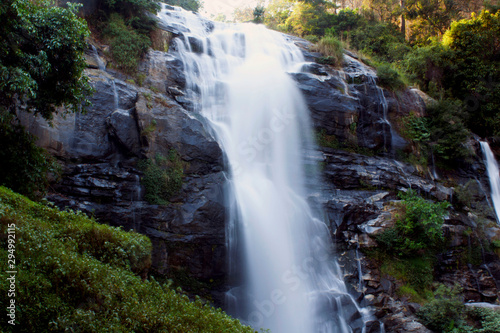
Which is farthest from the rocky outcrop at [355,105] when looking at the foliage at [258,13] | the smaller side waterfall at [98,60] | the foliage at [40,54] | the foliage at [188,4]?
the foliage at [188,4]

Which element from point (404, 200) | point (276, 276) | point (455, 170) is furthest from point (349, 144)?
point (276, 276)

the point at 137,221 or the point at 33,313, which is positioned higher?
the point at 137,221

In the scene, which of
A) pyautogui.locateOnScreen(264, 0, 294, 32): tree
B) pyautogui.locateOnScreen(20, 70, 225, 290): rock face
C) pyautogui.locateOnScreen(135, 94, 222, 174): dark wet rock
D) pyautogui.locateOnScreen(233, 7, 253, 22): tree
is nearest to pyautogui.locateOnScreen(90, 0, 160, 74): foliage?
pyautogui.locateOnScreen(20, 70, 225, 290): rock face

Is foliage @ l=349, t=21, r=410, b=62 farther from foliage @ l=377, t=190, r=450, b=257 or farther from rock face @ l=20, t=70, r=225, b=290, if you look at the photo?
rock face @ l=20, t=70, r=225, b=290

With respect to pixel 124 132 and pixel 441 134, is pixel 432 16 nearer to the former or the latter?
pixel 441 134

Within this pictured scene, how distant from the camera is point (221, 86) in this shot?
47.8ft

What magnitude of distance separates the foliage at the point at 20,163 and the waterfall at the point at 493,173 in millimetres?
17411

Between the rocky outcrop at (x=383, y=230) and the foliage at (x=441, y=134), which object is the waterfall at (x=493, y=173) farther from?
the foliage at (x=441, y=134)

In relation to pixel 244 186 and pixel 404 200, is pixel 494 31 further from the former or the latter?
pixel 244 186

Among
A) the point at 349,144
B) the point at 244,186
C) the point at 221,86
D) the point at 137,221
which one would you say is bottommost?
the point at 137,221

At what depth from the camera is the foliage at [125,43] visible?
1321cm

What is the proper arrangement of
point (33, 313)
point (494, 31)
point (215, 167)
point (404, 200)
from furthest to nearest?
point (494, 31)
point (404, 200)
point (215, 167)
point (33, 313)

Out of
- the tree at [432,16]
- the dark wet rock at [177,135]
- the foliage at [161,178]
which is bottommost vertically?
the foliage at [161,178]

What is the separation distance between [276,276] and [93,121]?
7.75m
